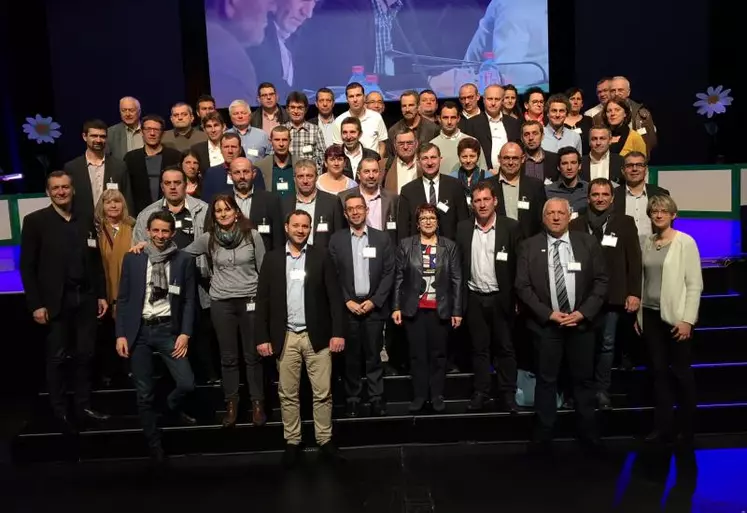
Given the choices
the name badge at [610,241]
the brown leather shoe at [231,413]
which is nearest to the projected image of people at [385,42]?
the name badge at [610,241]

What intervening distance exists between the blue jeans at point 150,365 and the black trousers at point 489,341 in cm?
192

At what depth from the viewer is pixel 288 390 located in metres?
4.91

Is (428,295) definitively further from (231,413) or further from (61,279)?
(61,279)

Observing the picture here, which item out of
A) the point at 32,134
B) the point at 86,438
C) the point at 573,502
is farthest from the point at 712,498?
the point at 32,134

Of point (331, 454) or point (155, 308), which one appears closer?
point (155, 308)

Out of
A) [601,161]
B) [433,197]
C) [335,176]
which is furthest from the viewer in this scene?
[601,161]

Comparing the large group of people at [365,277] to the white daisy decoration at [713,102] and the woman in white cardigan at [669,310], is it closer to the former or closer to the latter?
the woman in white cardigan at [669,310]

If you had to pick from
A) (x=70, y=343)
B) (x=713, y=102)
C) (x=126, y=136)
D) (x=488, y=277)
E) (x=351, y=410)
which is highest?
(x=713, y=102)

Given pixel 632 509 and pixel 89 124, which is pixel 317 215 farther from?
pixel 632 509

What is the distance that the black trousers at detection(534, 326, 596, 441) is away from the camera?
4887 millimetres

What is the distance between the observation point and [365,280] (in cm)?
511

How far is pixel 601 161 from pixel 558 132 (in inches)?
23.8

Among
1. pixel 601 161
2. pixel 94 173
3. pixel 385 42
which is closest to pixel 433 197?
pixel 601 161

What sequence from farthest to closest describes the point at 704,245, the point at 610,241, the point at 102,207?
1. the point at 704,245
2. the point at 102,207
3. the point at 610,241
